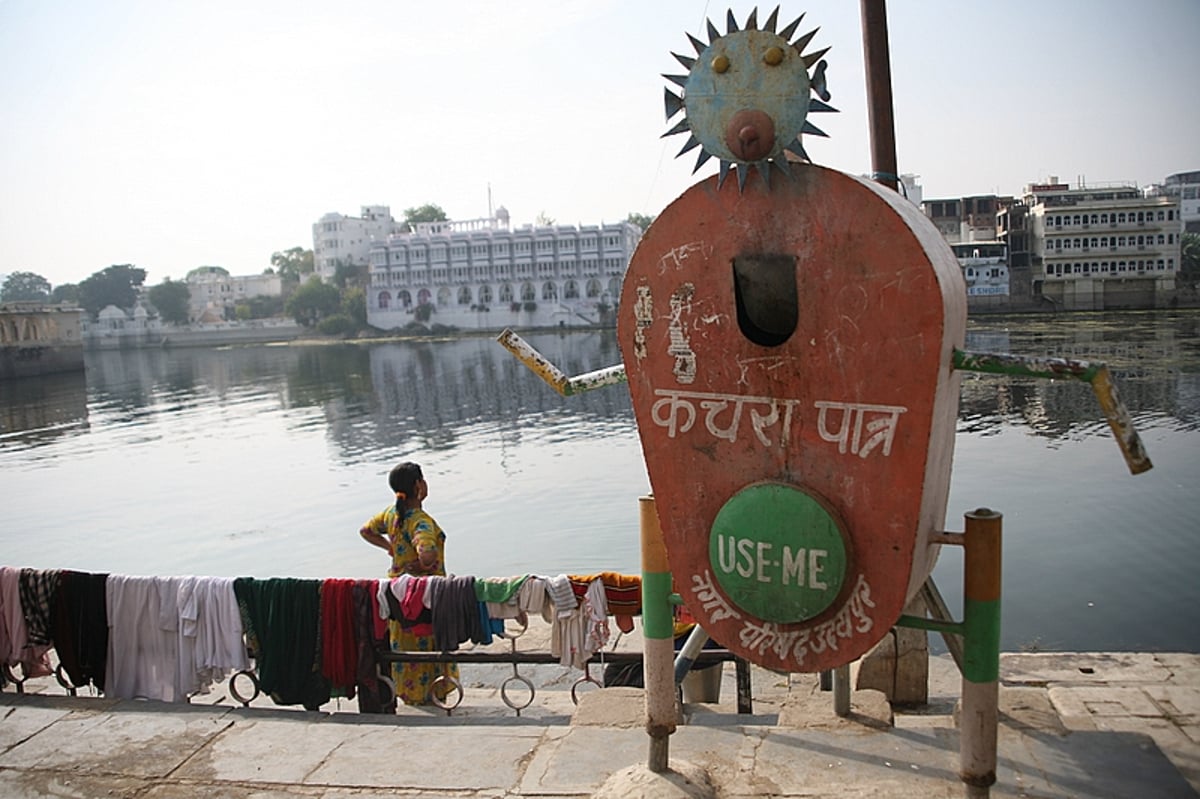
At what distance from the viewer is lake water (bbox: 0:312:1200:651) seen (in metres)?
12.4

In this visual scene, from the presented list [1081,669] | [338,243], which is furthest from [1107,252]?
[338,243]

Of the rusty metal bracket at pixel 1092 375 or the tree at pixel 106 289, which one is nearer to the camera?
the rusty metal bracket at pixel 1092 375

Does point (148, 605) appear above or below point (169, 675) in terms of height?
above

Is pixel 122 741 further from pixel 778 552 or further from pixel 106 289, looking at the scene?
pixel 106 289

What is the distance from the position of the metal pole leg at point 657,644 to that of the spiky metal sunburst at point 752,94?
1.26 meters

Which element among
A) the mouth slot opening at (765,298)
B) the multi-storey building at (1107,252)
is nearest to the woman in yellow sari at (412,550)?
the mouth slot opening at (765,298)

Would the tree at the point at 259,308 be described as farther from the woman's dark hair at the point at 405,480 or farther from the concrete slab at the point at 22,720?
the concrete slab at the point at 22,720

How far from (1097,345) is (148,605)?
132ft

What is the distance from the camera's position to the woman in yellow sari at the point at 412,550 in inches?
234

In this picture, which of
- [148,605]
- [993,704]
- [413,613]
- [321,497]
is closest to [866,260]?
[993,704]

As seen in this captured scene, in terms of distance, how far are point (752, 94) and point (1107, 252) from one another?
68.9m

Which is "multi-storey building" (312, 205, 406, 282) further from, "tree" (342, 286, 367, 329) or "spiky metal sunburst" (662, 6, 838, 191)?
"spiky metal sunburst" (662, 6, 838, 191)

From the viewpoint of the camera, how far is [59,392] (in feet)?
189

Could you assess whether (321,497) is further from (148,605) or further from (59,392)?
(59,392)
